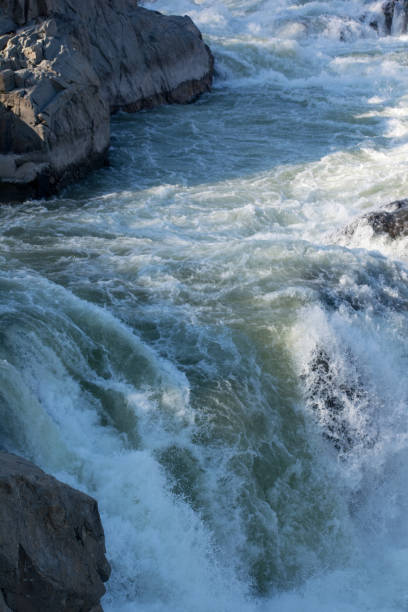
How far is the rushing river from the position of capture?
4867 mm

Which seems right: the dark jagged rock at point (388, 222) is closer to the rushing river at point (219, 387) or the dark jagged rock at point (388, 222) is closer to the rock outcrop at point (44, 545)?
the rushing river at point (219, 387)

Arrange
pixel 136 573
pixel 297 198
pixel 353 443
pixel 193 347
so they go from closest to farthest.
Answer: pixel 136 573 → pixel 353 443 → pixel 193 347 → pixel 297 198

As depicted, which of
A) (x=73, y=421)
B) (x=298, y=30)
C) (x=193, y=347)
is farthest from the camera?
(x=298, y=30)

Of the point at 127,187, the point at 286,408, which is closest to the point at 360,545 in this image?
the point at 286,408

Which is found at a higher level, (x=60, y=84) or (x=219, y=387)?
(x=60, y=84)

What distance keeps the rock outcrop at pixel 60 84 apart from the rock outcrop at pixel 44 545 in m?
6.91

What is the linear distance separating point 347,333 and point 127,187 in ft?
18.0

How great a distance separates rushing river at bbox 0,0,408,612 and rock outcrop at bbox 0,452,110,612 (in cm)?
75

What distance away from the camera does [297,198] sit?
10.5m

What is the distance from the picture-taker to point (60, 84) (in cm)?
1032

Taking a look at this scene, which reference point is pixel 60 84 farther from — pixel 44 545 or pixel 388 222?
pixel 44 545

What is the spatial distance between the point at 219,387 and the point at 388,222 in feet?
13.3

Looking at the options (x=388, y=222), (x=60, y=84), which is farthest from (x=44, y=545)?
(x=60, y=84)

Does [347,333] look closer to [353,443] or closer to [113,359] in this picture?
[353,443]
